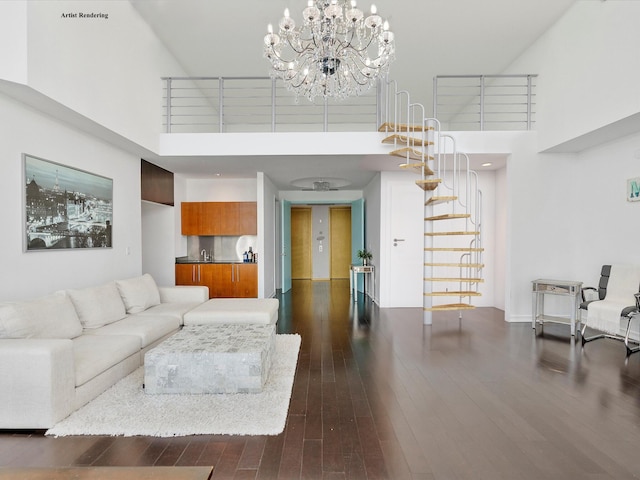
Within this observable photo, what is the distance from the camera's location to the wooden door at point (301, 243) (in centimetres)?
1095

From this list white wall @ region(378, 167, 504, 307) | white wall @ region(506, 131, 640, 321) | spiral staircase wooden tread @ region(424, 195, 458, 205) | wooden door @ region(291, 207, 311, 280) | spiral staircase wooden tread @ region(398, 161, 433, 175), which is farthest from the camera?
wooden door @ region(291, 207, 311, 280)

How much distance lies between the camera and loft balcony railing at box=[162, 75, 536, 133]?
585 cm

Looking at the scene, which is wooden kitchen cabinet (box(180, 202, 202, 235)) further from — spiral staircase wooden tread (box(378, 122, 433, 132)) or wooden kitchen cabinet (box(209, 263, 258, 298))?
spiral staircase wooden tread (box(378, 122, 433, 132))

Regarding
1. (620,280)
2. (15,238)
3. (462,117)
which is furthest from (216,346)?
(462,117)

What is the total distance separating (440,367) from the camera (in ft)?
11.2

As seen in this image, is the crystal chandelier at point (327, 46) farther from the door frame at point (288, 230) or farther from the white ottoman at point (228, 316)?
the door frame at point (288, 230)

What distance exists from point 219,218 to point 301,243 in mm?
4355

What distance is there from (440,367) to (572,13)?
4.85m

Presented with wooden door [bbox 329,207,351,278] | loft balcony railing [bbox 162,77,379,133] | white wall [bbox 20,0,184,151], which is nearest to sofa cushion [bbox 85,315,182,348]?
white wall [bbox 20,0,184,151]

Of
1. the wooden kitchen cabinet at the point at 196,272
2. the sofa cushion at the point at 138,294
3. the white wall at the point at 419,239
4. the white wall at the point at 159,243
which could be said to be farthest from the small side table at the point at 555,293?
the white wall at the point at 159,243

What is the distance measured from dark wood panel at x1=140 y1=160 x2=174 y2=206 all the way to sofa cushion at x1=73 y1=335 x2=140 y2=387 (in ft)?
9.56

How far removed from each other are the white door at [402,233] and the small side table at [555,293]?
6.17 feet

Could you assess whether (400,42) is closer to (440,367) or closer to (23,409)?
(440,367)

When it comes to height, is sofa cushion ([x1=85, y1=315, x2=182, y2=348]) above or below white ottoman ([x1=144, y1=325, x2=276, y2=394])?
above
